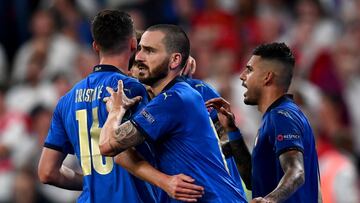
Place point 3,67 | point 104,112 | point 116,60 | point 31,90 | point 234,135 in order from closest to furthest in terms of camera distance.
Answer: point 104,112 < point 116,60 < point 234,135 < point 31,90 < point 3,67

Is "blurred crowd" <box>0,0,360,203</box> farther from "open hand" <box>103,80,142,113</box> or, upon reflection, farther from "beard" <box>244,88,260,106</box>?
"open hand" <box>103,80,142,113</box>

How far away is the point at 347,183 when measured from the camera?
11.2 m

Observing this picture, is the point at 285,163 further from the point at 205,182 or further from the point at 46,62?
the point at 46,62

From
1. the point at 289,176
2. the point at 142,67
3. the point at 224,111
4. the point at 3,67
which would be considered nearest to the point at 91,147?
the point at 142,67

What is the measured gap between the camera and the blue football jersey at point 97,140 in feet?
23.6

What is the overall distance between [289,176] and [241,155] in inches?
41.5

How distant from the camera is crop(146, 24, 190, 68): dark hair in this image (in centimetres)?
714

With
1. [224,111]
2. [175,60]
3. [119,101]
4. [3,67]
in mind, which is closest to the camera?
[119,101]

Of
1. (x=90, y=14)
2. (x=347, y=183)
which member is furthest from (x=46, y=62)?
(x=347, y=183)

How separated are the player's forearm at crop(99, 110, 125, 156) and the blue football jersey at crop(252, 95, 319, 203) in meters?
1.03

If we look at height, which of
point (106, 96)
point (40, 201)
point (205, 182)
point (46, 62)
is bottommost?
point (40, 201)

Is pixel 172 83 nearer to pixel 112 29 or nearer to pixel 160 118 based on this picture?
pixel 160 118

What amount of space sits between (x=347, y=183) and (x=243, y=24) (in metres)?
3.49

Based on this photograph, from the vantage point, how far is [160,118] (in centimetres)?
Result: 686
